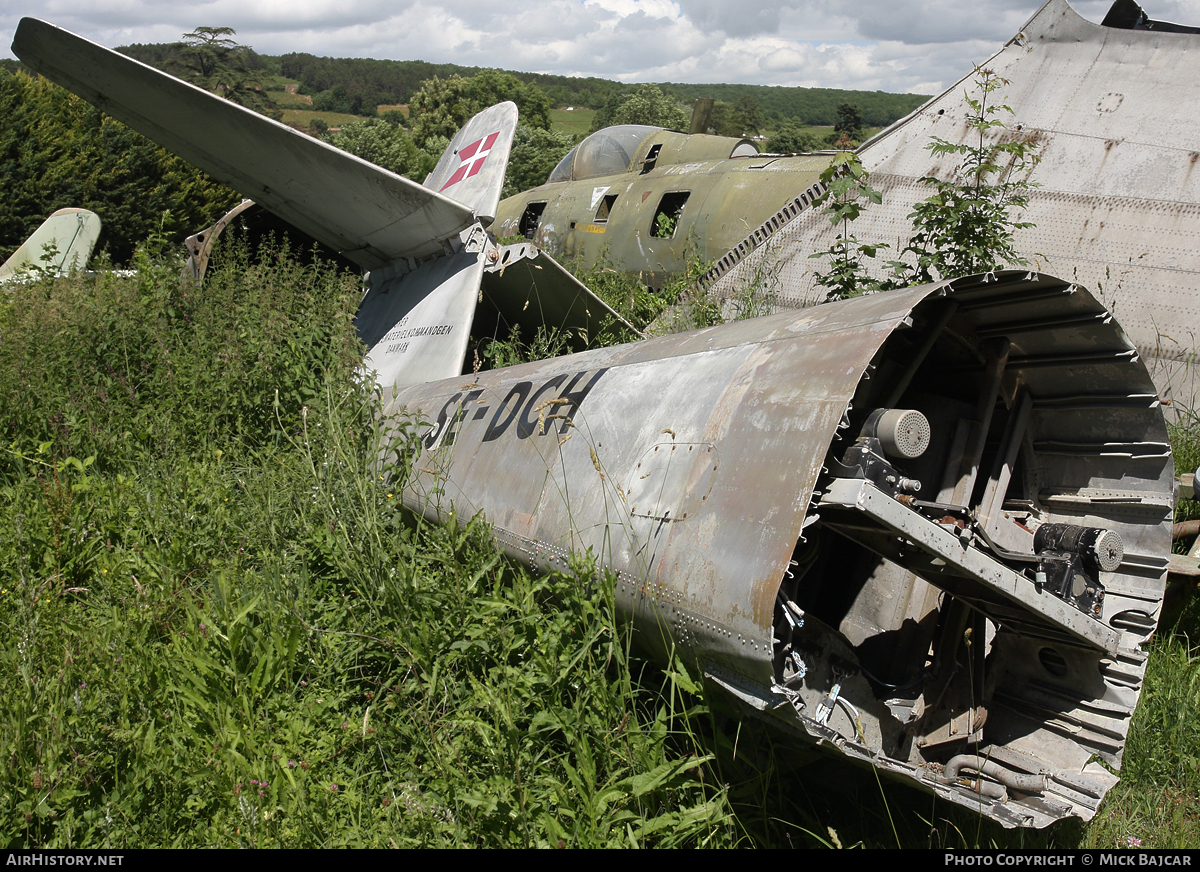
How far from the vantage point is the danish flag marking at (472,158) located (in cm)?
697

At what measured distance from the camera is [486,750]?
103 inches

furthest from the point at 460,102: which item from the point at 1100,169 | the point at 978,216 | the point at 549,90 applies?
the point at 549,90

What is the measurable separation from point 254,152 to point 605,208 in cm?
463

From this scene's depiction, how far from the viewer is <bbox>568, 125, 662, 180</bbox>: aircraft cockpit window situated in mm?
10469

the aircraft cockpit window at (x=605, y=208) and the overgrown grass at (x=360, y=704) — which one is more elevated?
the aircraft cockpit window at (x=605, y=208)

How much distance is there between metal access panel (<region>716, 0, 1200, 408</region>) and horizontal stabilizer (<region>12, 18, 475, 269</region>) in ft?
9.79

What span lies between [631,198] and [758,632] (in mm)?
7907

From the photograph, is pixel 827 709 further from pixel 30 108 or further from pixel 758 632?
pixel 30 108

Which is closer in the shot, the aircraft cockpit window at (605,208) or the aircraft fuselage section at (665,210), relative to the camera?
the aircraft fuselage section at (665,210)

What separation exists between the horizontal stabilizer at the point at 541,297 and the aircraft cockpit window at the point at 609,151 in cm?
472

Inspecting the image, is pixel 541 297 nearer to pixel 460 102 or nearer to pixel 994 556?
pixel 994 556

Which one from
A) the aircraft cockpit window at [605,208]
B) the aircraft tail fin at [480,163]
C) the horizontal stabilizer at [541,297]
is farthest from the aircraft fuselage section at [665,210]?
the horizontal stabilizer at [541,297]

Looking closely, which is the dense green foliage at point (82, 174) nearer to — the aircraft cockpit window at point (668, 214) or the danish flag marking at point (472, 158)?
the danish flag marking at point (472, 158)

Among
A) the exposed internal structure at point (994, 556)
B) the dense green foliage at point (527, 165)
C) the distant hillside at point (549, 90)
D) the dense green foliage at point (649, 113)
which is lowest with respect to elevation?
the exposed internal structure at point (994, 556)
